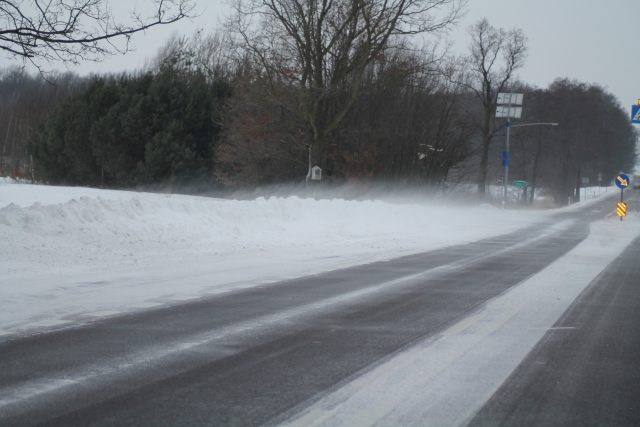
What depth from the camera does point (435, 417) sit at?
183 inches

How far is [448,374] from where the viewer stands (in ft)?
18.6

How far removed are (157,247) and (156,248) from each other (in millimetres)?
72

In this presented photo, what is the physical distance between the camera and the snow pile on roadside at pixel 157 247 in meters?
9.16

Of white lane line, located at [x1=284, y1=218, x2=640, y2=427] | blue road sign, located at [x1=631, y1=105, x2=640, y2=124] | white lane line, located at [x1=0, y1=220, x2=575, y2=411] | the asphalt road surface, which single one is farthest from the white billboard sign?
white lane line, located at [x1=0, y1=220, x2=575, y2=411]

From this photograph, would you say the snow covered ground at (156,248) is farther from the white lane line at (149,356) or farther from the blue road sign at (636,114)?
the blue road sign at (636,114)

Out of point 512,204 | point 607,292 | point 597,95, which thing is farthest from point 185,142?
point 597,95

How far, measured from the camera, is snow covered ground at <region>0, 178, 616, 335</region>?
8.98 meters

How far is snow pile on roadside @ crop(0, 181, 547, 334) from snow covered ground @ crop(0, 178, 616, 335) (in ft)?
0.07

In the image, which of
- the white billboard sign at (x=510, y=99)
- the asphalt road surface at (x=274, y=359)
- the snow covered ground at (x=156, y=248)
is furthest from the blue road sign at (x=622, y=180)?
the asphalt road surface at (x=274, y=359)

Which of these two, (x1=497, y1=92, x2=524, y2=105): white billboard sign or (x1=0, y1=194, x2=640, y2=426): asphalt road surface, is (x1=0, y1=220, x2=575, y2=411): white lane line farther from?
(x1=497, y1=92, x2=524, y2=105): white billboard sign

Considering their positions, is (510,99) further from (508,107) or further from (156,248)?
(156,248)

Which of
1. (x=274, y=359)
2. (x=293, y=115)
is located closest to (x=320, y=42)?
(x=293, y=115)

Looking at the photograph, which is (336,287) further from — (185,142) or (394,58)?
(185,142)

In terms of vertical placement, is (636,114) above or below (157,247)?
above
